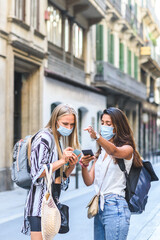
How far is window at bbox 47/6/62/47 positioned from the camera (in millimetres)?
18656

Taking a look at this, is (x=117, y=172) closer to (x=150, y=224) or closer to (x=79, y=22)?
(x=150, y=224)

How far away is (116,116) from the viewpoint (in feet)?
12.4

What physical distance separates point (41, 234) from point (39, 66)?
Result: 13.9 metres

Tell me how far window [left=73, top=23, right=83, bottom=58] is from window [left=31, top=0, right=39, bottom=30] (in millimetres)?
5132

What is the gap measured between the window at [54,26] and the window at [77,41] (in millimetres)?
1943

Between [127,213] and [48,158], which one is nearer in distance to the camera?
[48,158]

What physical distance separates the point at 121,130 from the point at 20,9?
12402 millimetres

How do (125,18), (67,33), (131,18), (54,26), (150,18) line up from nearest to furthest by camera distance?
(54,26)
(67,33)
(125,18)
(131,18)
(150,18)

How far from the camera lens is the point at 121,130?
383 cm

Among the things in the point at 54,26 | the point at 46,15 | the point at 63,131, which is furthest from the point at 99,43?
the point at 63,131

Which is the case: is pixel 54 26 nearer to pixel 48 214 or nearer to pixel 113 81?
pixel 113 81

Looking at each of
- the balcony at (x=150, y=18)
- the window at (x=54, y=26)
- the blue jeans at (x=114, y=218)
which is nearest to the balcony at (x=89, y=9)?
the window at (x=54, y=26)

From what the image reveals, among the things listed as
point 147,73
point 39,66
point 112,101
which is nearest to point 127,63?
point 112,101

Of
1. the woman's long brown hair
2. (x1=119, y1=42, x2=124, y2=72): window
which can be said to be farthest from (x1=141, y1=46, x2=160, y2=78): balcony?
the woman's long brown hair
